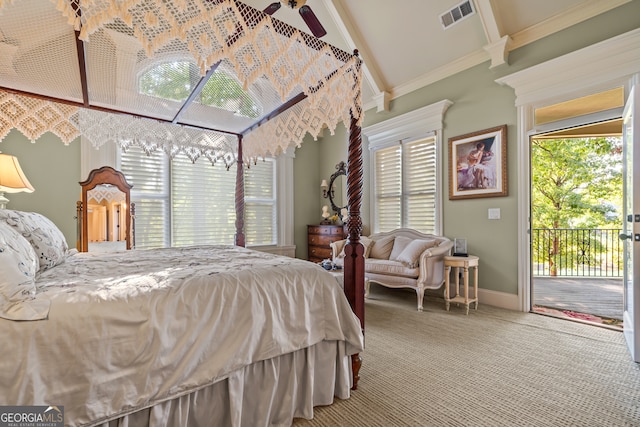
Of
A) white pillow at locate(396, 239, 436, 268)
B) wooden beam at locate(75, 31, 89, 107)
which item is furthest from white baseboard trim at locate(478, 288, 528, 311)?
wooden beam at locate(75, 31, 89, 107)

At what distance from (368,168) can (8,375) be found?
15.4 ft

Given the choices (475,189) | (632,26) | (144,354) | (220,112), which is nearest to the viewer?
(144,354)

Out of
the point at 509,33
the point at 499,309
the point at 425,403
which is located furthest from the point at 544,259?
the point at 425,403

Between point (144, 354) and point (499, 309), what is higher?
point (144, 354)

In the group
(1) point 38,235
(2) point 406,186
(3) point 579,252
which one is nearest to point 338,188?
(2) point 406,186

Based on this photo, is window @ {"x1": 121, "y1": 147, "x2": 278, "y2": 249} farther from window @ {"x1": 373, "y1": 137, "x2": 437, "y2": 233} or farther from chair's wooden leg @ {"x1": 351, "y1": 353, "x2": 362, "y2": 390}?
chair's wooden leg @ {"x1": 351, "y1": 353, "x2": 362, "y2": 390}

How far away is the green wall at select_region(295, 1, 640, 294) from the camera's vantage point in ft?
10.2

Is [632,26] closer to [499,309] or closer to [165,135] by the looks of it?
[499,309]

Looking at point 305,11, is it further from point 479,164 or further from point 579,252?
point 579,252

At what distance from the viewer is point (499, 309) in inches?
137

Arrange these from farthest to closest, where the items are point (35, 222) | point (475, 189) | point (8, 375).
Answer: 1. point (475, 189)
2. point (35, 222)
3. point (8, 375)

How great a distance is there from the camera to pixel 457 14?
11.4 feet

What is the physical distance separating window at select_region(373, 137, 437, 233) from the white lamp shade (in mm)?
4282

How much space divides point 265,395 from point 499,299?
10.3ft
